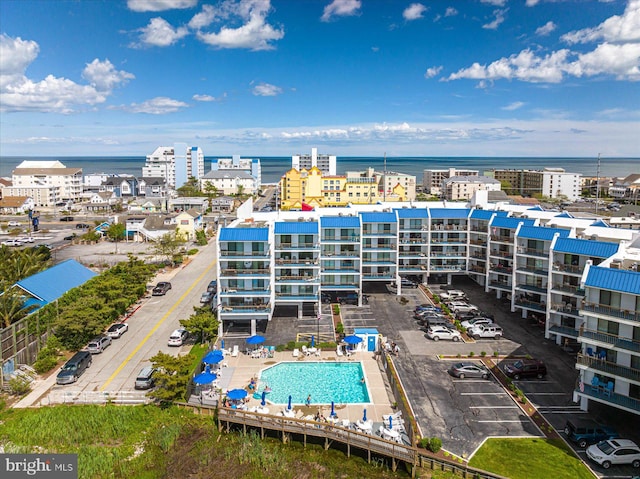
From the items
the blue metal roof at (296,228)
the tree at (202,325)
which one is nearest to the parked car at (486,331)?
the blue metal roof at (296,228)

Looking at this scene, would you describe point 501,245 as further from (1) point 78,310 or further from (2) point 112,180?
(2) point 112,180

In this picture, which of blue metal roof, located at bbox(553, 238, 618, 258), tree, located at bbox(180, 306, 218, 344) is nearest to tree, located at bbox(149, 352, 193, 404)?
tree, located at bbox(180, 306, 218, 344)

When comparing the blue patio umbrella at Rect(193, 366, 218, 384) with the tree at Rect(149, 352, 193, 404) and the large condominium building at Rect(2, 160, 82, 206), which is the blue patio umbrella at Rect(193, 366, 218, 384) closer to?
the tree at Rect(149, 352, 193, 404)

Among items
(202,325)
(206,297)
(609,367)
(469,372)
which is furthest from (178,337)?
(609,367)

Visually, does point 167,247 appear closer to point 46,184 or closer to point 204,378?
point 204,378

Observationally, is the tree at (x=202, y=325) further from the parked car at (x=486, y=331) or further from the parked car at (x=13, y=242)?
the parked car at (x=13, y=242)
